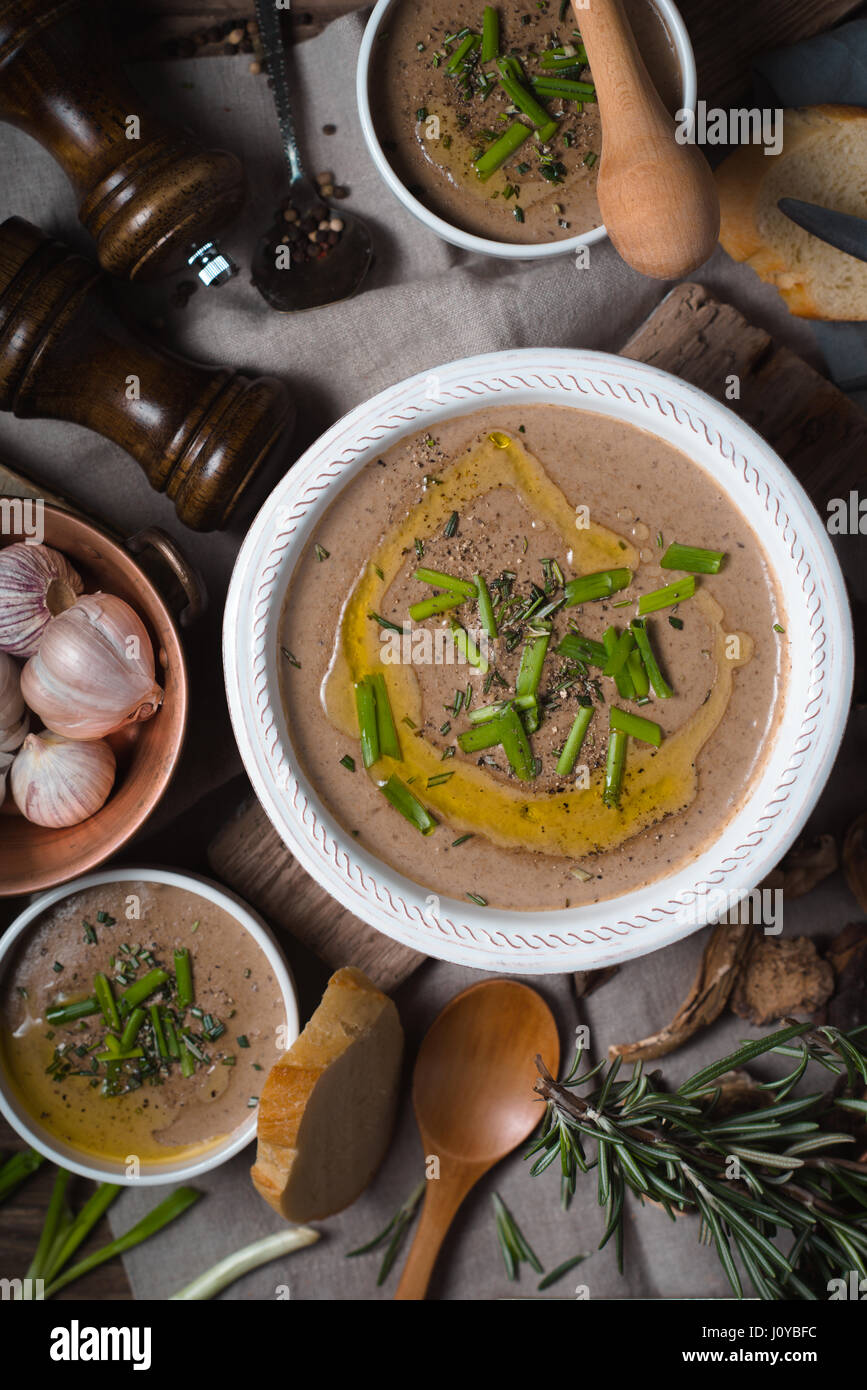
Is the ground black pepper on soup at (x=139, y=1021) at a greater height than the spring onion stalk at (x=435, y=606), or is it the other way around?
the spring onion stalk at (x=435, y=606)

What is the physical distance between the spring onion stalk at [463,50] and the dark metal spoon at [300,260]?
27cm

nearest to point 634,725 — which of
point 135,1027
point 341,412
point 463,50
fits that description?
point 341,412

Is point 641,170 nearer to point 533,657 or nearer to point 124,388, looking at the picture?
point 533,657

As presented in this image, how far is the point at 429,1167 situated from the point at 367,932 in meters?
0.42

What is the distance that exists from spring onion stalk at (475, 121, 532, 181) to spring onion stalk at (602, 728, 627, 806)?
2.93 feet

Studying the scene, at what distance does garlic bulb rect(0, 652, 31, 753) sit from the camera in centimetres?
155

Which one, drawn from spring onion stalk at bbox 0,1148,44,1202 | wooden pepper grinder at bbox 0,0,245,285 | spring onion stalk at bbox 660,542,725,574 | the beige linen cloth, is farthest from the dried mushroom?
wooden pepper grinder at bbox 0,0,245,285

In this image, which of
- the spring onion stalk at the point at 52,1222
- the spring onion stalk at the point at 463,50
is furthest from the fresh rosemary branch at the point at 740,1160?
the spring onion stalk at the point at 463,50

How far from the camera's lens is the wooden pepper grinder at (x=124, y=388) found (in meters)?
1.50

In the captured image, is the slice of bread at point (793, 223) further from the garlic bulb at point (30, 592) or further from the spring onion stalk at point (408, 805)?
the garlic bulb at point (30, 592)

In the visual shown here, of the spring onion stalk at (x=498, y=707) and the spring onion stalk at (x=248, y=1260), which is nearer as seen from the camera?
the spring onion stalk at (x=498, y=707)
